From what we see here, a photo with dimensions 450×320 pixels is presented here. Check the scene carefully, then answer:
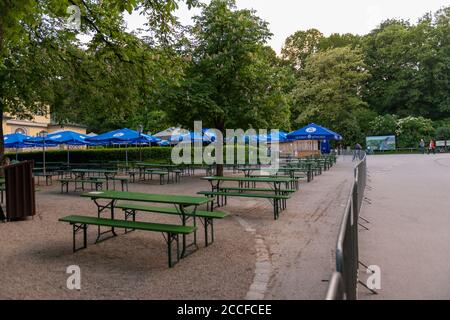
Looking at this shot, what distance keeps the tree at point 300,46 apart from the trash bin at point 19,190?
172 ft

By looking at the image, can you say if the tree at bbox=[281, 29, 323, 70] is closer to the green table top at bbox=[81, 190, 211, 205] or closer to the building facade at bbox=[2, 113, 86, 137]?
the building facade at bbox=[2, 113, 86, 137]

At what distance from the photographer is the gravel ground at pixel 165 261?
4227 millimetres

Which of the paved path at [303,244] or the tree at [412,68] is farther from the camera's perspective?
the tree at [412,68]

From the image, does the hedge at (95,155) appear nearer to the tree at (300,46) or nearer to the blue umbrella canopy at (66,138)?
the blue umbrella canopy at (66,138)

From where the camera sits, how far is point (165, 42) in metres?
11.1

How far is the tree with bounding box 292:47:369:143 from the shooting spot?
42.1 m

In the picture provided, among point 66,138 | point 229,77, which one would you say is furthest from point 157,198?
point 66,138

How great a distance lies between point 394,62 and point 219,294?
52783 millimetres

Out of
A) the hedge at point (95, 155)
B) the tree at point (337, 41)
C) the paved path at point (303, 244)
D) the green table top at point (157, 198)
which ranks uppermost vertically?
the tree at point (337, 41)

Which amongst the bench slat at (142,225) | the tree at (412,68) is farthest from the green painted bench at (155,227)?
the tree at (412,68)

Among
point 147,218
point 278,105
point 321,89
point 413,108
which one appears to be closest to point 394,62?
point 413,108

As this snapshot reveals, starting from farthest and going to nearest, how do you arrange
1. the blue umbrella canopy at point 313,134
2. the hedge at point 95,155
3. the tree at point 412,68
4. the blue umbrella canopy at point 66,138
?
the tree at point 412,68 → the hedge at point 95,155 → the blue umbrella canopy at point 313,134 → the blue umbrella canopy at point 66,138

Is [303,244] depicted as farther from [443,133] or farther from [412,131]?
[443,133]

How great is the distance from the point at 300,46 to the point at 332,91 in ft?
61.3
